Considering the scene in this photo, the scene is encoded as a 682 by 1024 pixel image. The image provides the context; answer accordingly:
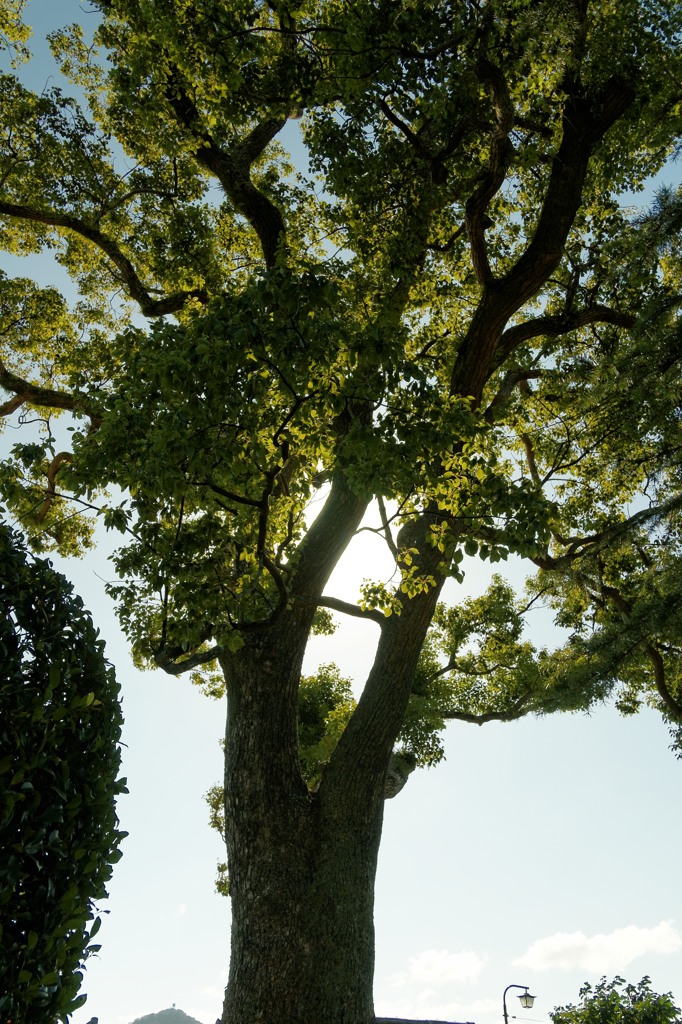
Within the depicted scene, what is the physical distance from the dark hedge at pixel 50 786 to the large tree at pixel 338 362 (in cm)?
177

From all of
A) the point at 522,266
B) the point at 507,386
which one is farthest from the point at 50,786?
the point at 507,386

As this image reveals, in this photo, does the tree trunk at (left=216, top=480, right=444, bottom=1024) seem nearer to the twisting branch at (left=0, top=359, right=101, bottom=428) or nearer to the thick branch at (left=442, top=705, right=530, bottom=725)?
the twisting branch at (left=0, top=359, right=101, bottom=428)

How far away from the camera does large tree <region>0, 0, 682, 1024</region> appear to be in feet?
16.0

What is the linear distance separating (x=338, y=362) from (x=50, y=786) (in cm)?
333

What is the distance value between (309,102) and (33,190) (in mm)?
4258

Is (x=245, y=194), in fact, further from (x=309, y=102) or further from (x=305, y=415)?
(x=305, y=415)

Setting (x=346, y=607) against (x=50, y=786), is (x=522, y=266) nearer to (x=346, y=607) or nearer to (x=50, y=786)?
(x=346, y=607)

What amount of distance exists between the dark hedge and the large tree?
1769 mm

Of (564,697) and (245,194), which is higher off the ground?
(245,194)

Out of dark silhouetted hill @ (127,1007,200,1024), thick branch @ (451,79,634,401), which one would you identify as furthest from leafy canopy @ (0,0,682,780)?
dark silhouetted hill @ (127,1007,200,1024)

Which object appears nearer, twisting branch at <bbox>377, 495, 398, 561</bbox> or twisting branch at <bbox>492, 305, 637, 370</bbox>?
twisting branch at <bbox>377, 495, 398, 561</bbox>

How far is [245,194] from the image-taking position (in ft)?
27.9

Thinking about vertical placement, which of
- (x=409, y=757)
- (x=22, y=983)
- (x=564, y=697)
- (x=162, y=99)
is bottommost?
(x=22, y=983)

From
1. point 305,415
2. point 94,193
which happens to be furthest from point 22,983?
point 94,193
